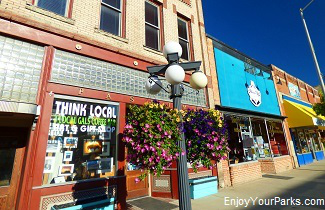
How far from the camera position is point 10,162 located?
15.1 feet

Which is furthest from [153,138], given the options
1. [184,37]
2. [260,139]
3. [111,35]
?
[260,139]

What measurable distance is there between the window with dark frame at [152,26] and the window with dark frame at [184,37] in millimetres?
1495

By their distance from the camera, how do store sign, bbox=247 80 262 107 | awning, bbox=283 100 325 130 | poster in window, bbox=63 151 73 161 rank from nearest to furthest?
poster in window, bbox=63 151 73 161 < store sign, bbox=247 80 262 107 < awning, bbox=283 100 325 130

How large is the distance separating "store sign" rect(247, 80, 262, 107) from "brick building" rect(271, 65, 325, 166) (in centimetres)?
367

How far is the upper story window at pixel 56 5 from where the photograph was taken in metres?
5.45

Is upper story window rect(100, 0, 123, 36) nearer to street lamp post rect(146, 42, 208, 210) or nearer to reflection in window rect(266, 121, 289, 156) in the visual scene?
street lamp post rect(146, 42, 208, 210)

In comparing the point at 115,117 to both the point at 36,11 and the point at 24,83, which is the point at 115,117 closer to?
the point at 24,83

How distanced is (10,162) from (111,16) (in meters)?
5.64

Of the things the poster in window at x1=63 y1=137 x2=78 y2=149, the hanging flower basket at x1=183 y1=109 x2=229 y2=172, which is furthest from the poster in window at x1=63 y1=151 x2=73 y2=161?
the hanging flower basket at x1=183 y1=109 x2=229 y2=172

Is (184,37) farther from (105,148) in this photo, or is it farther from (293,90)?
(293,90)

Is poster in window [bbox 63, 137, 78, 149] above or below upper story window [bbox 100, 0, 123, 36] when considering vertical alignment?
below

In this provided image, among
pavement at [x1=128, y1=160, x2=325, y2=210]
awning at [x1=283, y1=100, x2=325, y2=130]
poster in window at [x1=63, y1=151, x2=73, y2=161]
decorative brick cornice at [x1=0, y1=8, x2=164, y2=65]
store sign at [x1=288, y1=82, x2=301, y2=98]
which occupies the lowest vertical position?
pavement at [x1=128, y1=160, x2=325, y2=210]

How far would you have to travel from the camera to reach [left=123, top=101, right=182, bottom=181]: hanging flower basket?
9.89 feet

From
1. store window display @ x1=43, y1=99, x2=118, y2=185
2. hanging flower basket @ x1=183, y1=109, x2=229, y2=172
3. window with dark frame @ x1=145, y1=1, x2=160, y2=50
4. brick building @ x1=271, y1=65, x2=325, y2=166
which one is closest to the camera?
hanging flower basket @ x1=183, y1=109, x2=229, y2=172
